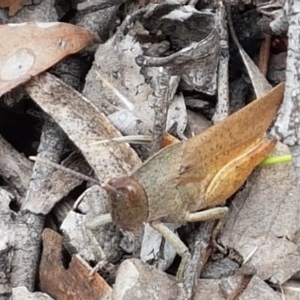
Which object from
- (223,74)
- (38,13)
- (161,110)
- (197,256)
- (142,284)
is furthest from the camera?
(38,13)

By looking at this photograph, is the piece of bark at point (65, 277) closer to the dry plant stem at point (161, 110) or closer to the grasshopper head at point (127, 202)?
the grasshopper head at point (127, 202)

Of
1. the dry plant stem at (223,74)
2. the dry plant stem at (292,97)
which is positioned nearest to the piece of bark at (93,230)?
the dry plant stem at (223,74)

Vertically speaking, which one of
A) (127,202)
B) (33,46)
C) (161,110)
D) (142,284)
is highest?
(33,46)

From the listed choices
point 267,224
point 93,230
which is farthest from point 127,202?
point 267,224

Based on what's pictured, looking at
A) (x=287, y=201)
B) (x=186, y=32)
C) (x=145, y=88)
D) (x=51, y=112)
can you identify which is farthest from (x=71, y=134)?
(x=287, y=201)

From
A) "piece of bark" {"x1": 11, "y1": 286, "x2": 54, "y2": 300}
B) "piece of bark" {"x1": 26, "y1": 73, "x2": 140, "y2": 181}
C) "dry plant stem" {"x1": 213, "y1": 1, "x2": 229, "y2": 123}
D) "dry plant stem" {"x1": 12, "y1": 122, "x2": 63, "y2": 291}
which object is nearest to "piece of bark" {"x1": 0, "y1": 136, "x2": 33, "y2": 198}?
"dry plant stem" {"x1": 12, "y1": 122, "x2": 63, "y2": 291}

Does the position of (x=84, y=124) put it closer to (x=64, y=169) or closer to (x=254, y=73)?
(x=64, y=169)

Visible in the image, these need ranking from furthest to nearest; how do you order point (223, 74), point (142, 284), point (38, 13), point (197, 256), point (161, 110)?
point (38, 13) < point (223, 74) < point (161, 110) < point (197, 256) < point (142, 284)

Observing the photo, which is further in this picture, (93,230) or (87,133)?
(87,133)
